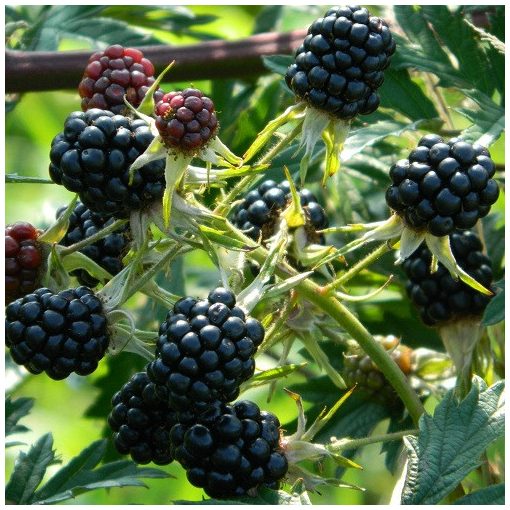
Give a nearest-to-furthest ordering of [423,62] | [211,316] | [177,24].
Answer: [211,316], [423,62], [177,24]

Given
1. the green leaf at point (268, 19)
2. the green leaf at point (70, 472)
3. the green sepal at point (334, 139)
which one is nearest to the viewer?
the green sepal at point (334, 139)

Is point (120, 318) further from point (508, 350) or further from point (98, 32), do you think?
point (98, 32)

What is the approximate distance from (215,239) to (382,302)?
3.78ft

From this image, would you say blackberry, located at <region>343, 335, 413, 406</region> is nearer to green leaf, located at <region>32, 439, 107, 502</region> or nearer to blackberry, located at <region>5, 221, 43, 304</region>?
green leaf, located at <region>32, 439, 107, 502</region>

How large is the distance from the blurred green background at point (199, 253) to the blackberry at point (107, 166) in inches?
21.3

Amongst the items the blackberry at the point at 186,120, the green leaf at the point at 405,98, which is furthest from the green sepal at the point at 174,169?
the green leaf at the point at 405,98

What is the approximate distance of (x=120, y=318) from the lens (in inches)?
85.7

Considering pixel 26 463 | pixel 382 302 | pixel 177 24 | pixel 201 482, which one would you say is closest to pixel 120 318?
pixel 201 482

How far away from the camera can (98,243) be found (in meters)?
2.34

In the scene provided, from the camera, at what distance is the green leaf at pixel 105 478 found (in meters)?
2.34

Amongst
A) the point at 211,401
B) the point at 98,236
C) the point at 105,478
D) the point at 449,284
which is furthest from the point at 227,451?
the point at 449,284

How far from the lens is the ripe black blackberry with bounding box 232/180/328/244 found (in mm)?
2467

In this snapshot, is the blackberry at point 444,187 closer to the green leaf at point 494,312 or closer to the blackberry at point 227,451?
the green leaf at point 494,312

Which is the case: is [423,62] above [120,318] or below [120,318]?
above
